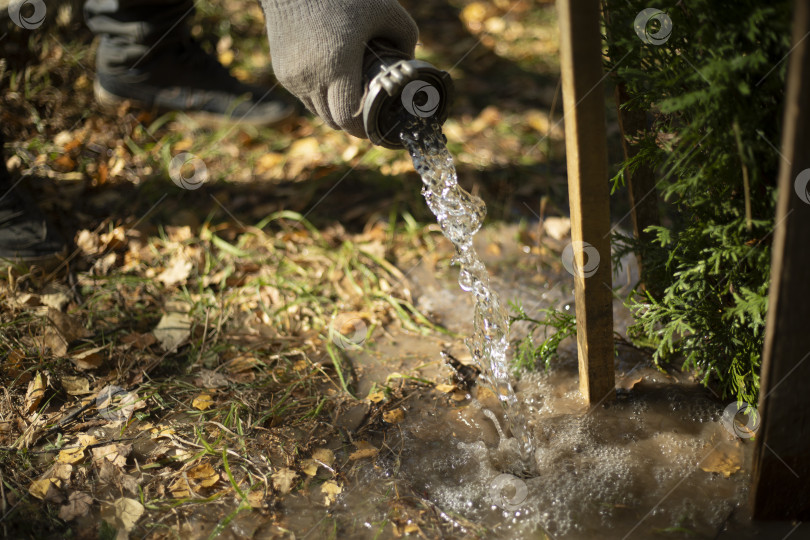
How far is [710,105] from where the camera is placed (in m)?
1.56

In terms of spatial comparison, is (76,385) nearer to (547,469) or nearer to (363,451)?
(363,451)

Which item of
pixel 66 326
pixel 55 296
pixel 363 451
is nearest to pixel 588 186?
pixel 363 451

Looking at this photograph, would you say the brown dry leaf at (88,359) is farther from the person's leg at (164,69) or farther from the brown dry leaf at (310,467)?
the person's leg at (164,69)

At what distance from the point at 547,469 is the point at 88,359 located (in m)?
1.60

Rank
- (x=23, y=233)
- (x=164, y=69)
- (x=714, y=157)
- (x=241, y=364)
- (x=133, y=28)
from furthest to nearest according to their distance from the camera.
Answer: (x=164, y=69)
(x=133, y=28)
(x=23, y=233)
(x=241, y=364)
(x=714, y=157)

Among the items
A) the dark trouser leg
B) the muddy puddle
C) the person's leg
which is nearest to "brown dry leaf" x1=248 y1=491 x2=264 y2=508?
the muddy puddle

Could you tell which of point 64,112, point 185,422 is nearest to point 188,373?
point 185,422

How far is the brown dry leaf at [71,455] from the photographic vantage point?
198 centimetres

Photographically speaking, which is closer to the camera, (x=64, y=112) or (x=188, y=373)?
(x=188, y=373)

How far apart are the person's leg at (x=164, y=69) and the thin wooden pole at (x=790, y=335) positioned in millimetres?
2852

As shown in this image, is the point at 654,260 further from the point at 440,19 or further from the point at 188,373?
the point at 440,19

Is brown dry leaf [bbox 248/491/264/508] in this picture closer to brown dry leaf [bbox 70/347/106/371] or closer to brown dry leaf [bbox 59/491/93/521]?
brown dry leaf [bbox 59/491/93/521]

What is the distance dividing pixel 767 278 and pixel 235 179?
8.46ft

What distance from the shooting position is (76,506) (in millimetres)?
1856
